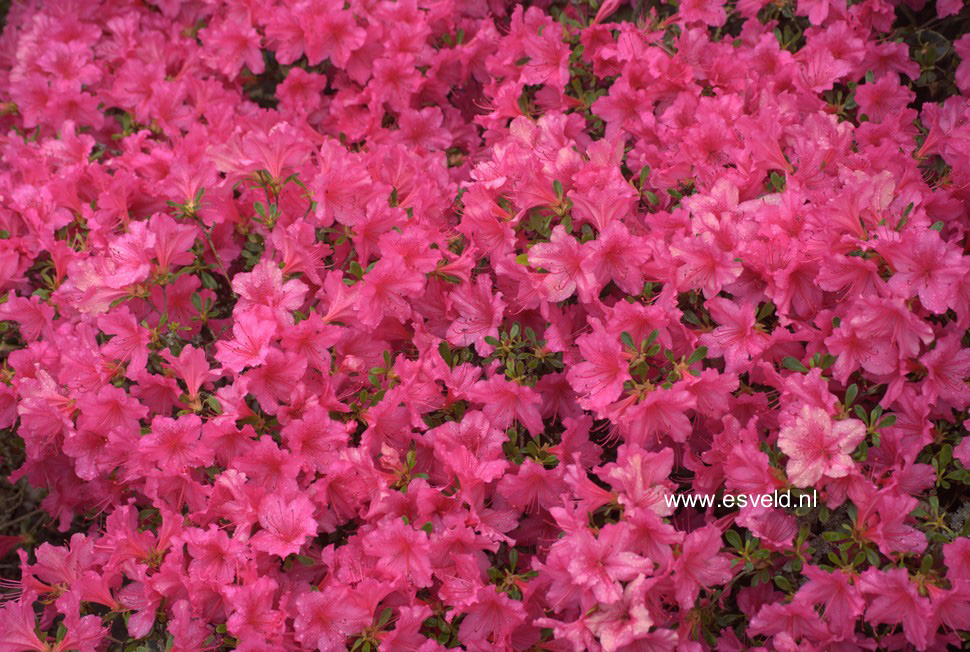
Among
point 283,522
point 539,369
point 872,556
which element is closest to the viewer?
point 872,556

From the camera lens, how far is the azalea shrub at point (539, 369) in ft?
5.32

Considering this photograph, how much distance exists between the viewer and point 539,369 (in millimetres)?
2000

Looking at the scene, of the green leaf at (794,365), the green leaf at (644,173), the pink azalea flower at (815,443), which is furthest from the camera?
the green leaf at (644,173)

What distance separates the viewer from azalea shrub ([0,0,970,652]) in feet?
5.32

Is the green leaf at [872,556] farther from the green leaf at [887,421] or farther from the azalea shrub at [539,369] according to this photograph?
the green leaf at [887,421]

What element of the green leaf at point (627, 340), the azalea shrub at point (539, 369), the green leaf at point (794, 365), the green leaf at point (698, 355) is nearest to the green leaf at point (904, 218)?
the azalea shrub at point (539, 369)

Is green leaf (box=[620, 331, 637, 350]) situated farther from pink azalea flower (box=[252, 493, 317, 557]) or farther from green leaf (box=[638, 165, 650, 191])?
pink azalea flower (box=[252, 493, 317, 557])

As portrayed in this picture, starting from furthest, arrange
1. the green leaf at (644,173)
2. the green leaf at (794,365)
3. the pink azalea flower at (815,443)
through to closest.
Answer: the green leaf at (644,173) → the green leaf at (794,365) → the pink azalea flower at (815,443)

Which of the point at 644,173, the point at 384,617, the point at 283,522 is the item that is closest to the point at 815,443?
the point at 644,173

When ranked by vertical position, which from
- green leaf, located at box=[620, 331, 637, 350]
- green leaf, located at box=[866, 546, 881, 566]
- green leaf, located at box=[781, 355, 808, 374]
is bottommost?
green leaf, located at box=[866, 546, 881, 566]

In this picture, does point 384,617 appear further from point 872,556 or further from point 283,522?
point 872,556

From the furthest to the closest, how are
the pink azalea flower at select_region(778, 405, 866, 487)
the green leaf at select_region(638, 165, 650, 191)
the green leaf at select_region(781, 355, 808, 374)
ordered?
the green leaf at select_region(638, 165, 650, 191) → the green leaf at select_region(781, 355, 808, 374) → the pink azalea flower at select_region(778, 405, 866, 487)

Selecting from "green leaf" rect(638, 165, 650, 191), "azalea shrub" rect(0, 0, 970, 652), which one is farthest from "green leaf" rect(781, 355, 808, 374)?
"green leaf" rect(638, 165, 650, 191)

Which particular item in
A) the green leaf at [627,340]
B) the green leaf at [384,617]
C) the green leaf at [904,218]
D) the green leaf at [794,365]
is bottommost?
the green leaf at [384,617]
